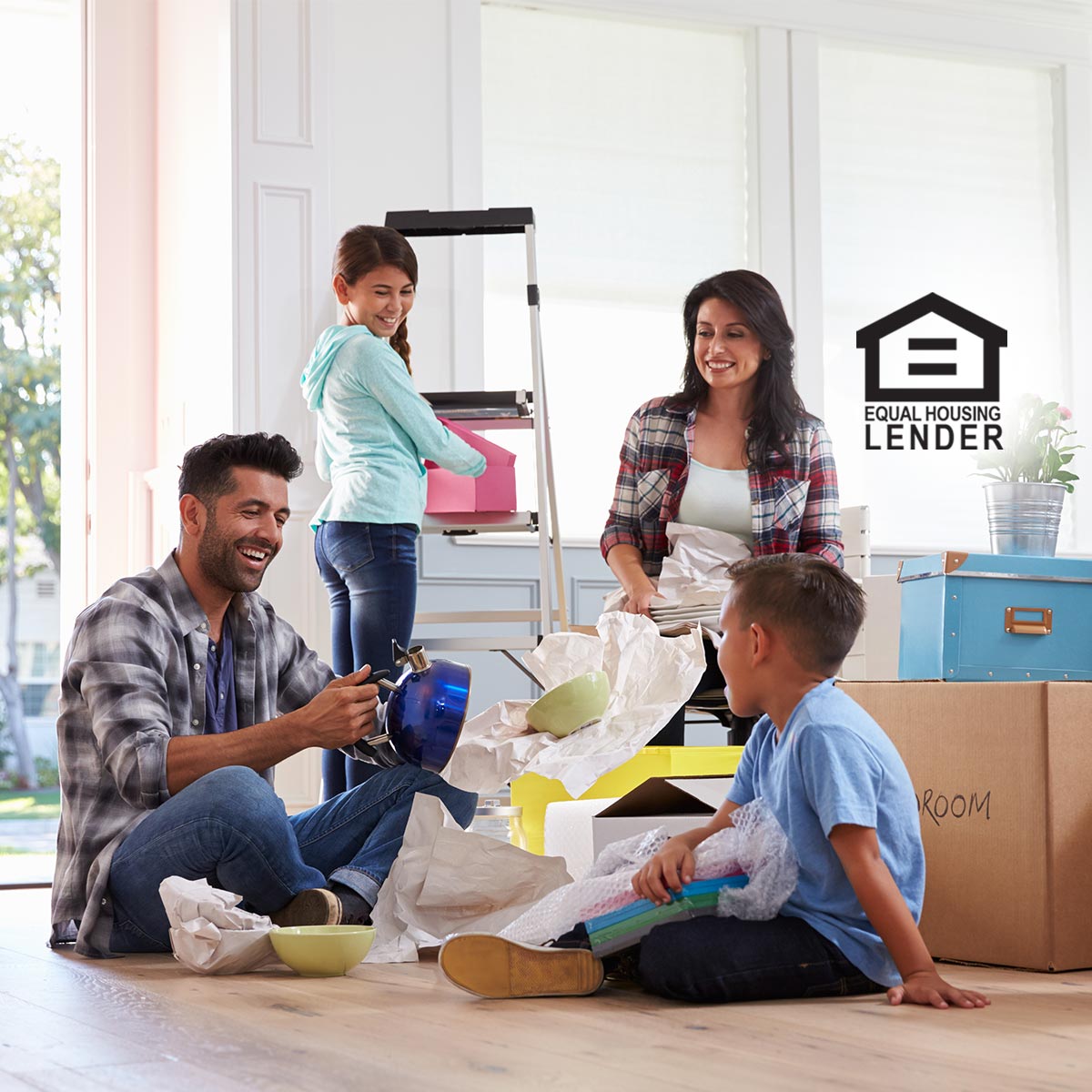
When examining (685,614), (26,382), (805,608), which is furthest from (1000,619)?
(26,382)

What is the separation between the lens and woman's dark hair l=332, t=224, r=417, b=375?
3197mm

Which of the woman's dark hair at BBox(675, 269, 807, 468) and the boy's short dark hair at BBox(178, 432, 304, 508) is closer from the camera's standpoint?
the boy's short dark hair at BBox(178, 432, 304, 508)

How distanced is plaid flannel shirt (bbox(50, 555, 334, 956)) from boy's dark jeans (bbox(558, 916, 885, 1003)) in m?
0.76

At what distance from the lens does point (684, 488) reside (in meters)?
2.93

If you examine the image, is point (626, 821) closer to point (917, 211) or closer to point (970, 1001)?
point (970, 1001)

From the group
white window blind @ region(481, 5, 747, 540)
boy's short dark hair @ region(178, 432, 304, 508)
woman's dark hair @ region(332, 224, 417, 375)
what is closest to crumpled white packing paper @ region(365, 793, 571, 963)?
boy's short dark hair @ region(178, 432, 304, 508)

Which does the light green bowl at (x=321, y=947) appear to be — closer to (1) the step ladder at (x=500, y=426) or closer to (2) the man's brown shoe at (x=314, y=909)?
(2) the man's brown shoe at (x=314, y=909)

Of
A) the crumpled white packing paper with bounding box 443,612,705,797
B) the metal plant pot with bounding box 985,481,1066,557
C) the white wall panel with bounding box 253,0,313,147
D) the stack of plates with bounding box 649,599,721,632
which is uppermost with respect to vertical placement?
the white wall panel with bounding box 253,0,313,147

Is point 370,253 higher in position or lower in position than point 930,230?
lower

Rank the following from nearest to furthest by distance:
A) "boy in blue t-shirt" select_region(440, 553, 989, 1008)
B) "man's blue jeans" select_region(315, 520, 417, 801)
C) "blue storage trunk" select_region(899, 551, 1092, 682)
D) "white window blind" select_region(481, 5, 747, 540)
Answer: "boy in blue t-shirt" select_region(440, 553, 989, 1008) → "blue storage trunk" select_region(899, 551, 1092, 682) → "man's blue jeans" select_region(315, 520, 417, 801) → "white window blind" select_region(481, 5, 747, 540)

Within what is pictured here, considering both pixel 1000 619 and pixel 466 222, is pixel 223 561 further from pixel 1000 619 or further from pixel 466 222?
pixel 466 222

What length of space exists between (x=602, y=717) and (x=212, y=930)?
2.42 ft

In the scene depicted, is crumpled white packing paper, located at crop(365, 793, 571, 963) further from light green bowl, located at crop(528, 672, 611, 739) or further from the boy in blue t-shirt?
the boy in blue t-shirt

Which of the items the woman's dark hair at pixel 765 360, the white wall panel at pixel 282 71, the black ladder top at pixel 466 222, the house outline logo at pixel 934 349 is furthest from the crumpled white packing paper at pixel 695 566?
the house outline logo at pixel 934 349
